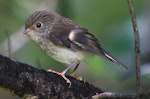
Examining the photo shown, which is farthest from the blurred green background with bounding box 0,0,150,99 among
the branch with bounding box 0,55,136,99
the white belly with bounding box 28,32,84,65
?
the branch with bounding box 0,55,136,99

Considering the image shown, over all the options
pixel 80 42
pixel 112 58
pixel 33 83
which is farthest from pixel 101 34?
pixel 33 83

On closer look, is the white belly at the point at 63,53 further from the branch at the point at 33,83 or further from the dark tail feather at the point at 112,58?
the branch at the point at 33,83

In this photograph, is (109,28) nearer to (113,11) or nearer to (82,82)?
(113,11)

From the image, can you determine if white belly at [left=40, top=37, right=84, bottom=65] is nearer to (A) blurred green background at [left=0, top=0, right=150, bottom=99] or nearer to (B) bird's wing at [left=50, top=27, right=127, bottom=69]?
(B) bird's wing at [left=50, top=27, right=127, bottom=69]

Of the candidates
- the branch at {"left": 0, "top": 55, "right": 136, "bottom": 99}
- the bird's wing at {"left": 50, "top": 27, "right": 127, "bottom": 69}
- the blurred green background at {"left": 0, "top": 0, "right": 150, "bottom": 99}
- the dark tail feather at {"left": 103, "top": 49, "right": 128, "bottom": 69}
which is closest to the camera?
the branch at {"left": 0, "top": 55, "right": 136, "bottom": 99}

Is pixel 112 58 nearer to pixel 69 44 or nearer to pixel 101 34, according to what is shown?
pixel 69 44

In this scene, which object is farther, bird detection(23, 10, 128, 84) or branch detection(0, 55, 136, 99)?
bird detection(23, 10, 128, 84)

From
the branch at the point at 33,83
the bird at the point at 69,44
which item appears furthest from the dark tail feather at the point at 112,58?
the branch at the point at 33,83
